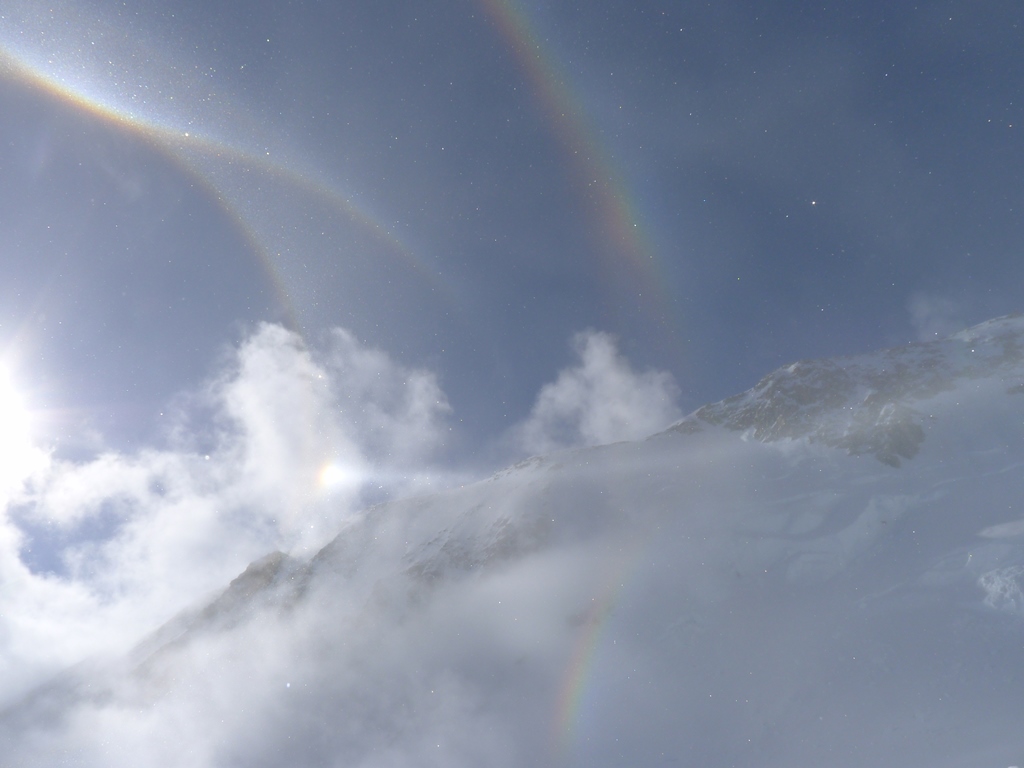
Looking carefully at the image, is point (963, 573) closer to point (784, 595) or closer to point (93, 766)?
point (784, 595)

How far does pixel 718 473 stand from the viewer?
90188 mm

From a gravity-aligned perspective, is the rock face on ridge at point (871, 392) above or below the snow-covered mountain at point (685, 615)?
above

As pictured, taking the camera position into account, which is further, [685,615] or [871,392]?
[871,392]

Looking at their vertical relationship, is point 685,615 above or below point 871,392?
below

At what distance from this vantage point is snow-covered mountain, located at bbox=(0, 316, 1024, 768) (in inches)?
2018

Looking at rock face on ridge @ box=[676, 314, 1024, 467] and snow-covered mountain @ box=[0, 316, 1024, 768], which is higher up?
rock face on ridge @ box=[676, 314, 1024, 467]

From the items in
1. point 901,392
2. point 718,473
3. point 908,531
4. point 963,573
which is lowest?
point 963,573

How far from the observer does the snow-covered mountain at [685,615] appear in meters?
51.2

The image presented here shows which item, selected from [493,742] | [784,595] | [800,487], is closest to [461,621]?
[493,742]

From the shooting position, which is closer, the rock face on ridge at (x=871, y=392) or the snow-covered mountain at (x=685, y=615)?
the snow-covered mountain at (x=685, y=615)

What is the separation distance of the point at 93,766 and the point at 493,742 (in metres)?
76.4

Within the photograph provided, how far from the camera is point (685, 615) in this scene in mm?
66750

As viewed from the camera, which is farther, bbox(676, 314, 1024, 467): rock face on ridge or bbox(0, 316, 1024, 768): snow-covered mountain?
bbox(676, 314, 1024, 467): rock face on ridge

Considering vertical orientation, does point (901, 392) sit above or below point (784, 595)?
above
